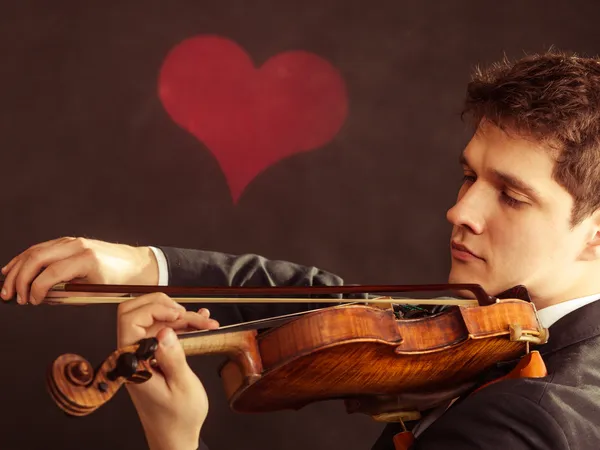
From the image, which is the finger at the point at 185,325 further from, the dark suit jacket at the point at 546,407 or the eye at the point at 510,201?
the eye at the point at 510,201

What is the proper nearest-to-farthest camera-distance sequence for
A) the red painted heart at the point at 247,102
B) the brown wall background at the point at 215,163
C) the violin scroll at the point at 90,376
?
the violin scroll at the point at 90,376
the brown wall background at the point at 215,163
the red painted heart at the point at 247,102

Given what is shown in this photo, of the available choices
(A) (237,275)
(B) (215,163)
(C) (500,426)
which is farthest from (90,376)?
(B) (215,163)

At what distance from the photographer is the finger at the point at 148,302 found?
1078 mm

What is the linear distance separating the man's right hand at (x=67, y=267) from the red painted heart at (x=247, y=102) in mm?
810

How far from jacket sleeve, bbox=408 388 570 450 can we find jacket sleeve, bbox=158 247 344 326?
436 millimetres

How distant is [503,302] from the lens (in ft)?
3.90

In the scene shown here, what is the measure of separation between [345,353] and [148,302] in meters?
0.28

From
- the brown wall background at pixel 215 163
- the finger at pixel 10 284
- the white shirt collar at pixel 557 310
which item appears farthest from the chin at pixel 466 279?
the brown wall background at pixel 215 163

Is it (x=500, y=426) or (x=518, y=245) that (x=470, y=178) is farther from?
(x=500, y=426)

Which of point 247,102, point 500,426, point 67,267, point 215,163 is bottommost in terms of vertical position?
point 500,426

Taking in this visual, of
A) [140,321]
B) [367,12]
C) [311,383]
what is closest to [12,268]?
[140,321]

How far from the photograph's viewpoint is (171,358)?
962mm

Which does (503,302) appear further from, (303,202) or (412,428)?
(303,202)

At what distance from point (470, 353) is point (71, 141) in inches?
50.7
